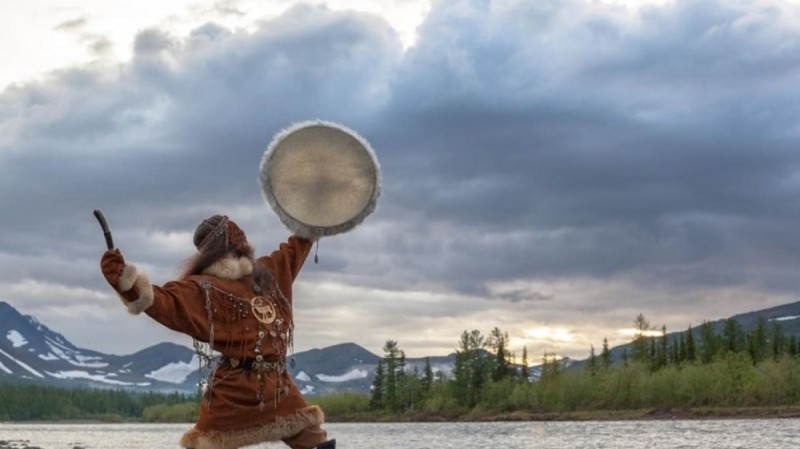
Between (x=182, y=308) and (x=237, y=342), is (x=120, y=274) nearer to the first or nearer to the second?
(x=182, y=308)

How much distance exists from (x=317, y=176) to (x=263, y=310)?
3.46 ft

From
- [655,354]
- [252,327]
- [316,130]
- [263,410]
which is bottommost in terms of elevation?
[263,410]

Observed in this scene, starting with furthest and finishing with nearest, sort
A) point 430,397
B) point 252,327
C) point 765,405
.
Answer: point 430,397 → point 765,405 → point 252,327

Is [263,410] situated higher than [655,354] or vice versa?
[655,354]

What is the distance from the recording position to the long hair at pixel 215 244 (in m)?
7.11

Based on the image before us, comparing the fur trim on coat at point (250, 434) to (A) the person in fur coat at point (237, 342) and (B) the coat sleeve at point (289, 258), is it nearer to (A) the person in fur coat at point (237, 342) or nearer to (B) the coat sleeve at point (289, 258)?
(A) the person in fur coat at point (237, 342)

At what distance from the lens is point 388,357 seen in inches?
6088

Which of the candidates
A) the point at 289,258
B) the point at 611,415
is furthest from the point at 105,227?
the point at 611,415

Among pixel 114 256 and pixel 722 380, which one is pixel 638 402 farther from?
pixel 114 256

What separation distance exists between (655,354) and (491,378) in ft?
65.2

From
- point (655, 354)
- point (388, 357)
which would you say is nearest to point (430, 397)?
point (388, 357)

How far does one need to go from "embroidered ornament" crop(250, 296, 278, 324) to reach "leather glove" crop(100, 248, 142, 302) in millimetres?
830

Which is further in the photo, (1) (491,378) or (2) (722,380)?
(1) (491,378)

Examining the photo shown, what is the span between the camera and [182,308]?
6.80 m
